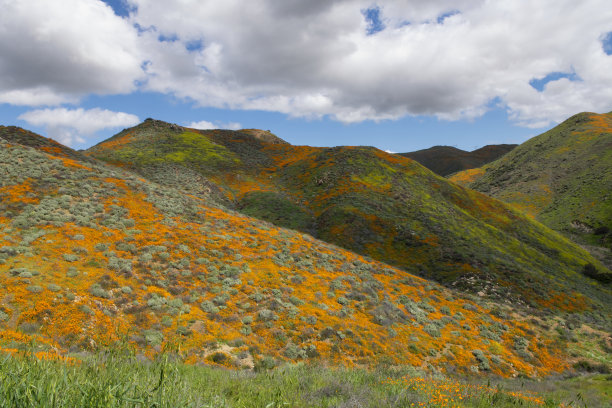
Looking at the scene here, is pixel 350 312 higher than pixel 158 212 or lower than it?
lower

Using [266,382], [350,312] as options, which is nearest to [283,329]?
[350,312]

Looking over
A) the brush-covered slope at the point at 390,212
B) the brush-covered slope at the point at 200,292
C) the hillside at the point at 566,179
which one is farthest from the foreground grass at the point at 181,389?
the hillside at the point at 566,179

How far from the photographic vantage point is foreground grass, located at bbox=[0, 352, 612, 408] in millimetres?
3410

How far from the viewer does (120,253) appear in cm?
1669

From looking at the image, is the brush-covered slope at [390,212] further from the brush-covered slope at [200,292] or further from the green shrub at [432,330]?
the green shrub at [432,330]

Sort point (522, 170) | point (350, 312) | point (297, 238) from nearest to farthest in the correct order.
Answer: point (350, 312) → point (297, 238) → point (522, 170)

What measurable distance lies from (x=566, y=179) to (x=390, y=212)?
78349mm

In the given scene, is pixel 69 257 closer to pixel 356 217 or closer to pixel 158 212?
pixel 158 212

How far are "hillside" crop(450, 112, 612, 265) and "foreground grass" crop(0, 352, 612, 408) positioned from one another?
216 feet

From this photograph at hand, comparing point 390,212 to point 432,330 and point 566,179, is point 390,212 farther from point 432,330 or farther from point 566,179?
point 566,179

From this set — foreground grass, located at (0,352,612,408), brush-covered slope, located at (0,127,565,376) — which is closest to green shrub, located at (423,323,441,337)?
brush-covered slope, located at (0,127,565,376)

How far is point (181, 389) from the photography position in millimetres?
4328

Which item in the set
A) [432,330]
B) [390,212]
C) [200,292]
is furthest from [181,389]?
[390,212]

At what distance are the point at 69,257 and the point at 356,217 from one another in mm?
32970
